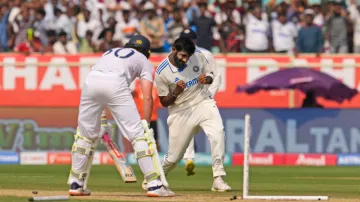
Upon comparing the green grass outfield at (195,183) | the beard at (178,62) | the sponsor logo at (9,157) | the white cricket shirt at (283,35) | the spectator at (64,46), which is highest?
the white cricket shirt at (283,35)

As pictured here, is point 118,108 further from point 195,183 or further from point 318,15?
point 318,15

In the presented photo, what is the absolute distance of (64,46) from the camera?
92.2ft

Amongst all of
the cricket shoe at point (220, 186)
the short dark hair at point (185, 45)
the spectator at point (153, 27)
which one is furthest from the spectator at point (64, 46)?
the cricket shoe at point (220, 186)

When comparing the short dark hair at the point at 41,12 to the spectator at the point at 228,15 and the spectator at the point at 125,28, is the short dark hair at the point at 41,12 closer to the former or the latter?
the spectator at the point at 125,28

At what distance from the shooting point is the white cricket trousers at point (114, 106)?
40.9 feet

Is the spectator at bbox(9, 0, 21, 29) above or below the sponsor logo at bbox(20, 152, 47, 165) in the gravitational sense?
above

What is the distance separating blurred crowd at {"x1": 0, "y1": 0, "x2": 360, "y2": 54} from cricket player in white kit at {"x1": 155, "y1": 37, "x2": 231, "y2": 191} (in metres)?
11.8

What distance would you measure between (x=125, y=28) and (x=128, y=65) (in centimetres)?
1506

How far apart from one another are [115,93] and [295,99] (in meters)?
15.0

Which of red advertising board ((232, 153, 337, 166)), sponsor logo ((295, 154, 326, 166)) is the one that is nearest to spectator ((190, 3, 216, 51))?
red advertising board ((232, 153, 337, 166))

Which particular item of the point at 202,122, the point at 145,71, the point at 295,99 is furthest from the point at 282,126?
the point at 145,71

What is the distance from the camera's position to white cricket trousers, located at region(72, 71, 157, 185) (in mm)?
12477

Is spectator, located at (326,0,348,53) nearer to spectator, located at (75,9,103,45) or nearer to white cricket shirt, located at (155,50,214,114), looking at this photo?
spectator, located at (75,9,103,45)

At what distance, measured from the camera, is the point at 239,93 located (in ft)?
90.4
